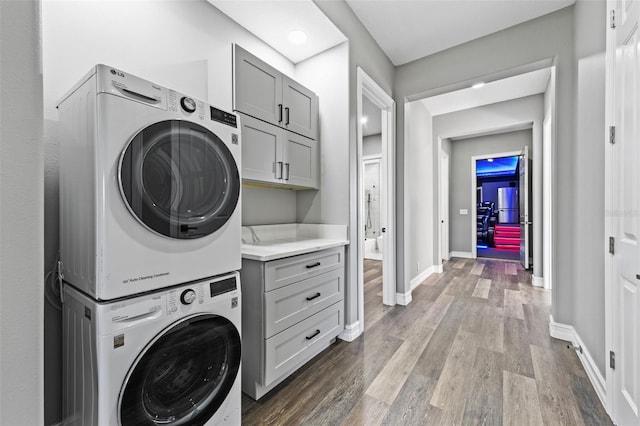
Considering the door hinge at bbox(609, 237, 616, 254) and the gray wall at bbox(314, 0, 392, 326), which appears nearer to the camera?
the door hinge at bbox(609, 237, 616, 254)

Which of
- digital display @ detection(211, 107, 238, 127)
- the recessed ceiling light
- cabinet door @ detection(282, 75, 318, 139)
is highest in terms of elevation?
the recessed ceiling light

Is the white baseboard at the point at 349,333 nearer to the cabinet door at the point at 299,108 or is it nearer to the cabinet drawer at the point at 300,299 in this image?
the cabinet drawer at the point at 300,299

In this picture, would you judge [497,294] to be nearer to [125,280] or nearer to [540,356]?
[540,356]

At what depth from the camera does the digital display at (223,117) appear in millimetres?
1271

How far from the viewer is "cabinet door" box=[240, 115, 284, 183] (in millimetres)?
1904

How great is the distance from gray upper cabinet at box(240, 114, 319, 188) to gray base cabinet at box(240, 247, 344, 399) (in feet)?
2.21

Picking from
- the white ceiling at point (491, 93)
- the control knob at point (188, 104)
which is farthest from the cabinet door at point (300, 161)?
the white ceiling at point (491, 93)

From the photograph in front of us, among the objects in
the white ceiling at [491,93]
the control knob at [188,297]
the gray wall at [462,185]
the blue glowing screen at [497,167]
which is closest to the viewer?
the control knob at [188,297]

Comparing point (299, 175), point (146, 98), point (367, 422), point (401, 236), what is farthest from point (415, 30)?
point (367, 422)

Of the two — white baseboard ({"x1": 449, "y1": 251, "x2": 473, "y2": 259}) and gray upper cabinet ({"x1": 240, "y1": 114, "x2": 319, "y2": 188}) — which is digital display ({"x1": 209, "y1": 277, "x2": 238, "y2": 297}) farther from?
white baseboard ({"x1": 449, "y1": 251, "x2": 473, "y2": 259})

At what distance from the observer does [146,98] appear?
105 cm

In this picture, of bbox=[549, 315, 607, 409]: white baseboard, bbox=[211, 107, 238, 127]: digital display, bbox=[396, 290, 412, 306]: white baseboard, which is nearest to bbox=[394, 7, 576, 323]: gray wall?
bbox=[549, 315, 607, 409]: white baseboard

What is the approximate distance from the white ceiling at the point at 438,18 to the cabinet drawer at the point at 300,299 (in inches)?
93.3

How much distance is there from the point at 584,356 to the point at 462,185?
4.67m
